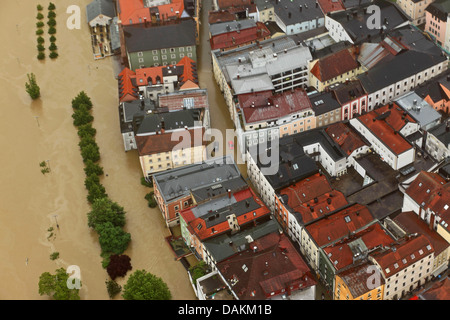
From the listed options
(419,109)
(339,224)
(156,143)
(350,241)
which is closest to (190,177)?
(156,143)

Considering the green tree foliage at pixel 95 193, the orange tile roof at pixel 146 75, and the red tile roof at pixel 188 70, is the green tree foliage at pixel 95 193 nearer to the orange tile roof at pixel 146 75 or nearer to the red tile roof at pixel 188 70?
the orange tile roof at pixel 146 75

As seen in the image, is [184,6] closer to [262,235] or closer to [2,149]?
[2,149]

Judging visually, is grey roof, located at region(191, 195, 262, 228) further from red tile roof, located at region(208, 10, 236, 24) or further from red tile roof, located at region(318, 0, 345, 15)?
red tile roof, located at region(318, 0, 345, 15)

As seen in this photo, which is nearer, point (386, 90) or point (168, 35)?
point (386, 90)

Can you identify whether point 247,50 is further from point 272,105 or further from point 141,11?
point 141,11

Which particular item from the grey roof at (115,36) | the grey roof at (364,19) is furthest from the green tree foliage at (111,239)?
the grey roof at (364,19)

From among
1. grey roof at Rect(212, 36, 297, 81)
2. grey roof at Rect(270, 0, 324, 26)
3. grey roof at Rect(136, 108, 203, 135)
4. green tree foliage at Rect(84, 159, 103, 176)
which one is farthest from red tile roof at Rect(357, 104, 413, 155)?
green tree foliage at Rect(84, 159, 103, 176)

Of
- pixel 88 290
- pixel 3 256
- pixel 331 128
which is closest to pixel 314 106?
pixel 331 128
